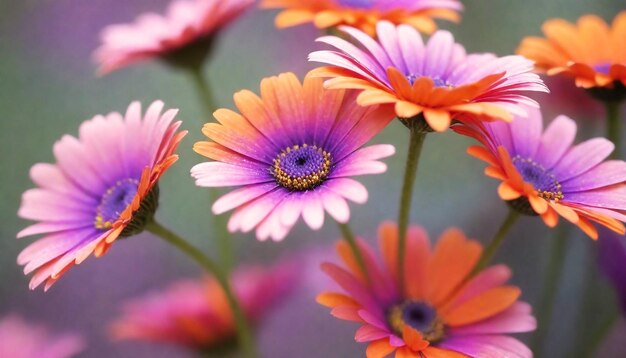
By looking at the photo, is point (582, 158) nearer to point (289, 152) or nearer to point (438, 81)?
point (438, 81)

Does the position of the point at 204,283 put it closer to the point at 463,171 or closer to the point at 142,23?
the point at 142,23

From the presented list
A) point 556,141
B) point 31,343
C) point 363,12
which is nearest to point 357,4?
point 363,12

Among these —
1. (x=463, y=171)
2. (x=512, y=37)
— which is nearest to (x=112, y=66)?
(x=463, y=171)

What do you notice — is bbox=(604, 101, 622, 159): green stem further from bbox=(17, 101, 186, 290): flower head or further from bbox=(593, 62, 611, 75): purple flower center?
bbox=(17, 101, 186, 290): flower head

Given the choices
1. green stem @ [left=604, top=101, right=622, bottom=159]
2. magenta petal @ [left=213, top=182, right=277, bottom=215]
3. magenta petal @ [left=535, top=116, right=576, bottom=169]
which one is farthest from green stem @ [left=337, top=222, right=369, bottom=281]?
green stem @ [left=604, top=101, right=622, bottom=159]

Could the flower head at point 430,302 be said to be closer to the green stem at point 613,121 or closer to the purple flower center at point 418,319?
the purple flower center at point 418,319

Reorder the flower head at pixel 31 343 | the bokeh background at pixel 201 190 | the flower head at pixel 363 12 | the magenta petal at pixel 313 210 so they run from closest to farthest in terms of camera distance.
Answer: the magenta petal at pixel 313 210, the flower head at pixel 363 12, the flower head at pixel 31 343, the bokeh background at pixel 201 190

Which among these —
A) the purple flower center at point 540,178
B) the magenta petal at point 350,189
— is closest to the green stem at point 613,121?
the purple flower center at point 540,178
